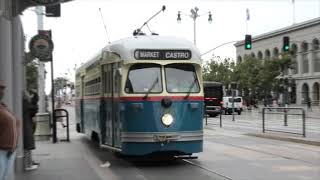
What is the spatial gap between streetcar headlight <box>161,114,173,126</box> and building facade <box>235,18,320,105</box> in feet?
236

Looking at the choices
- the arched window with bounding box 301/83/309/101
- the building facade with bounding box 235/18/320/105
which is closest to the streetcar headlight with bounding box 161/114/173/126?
the building facade with bounding box 235/18/320/105

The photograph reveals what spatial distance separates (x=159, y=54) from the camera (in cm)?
1427

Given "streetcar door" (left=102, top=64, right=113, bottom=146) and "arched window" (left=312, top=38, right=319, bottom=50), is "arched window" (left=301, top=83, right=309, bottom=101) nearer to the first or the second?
"arched window" (left=312, top=38, right=319, bottom=50)

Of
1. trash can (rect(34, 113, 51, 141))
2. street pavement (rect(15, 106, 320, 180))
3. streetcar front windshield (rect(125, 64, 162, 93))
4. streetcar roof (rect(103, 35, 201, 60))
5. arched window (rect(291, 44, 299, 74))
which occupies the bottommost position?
street pavement (rect(15, 106, 320, 180))

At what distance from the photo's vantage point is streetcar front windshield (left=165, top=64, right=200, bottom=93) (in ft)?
46.6

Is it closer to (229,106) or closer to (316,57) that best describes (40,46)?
(229,106)

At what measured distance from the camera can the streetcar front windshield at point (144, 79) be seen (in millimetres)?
14023

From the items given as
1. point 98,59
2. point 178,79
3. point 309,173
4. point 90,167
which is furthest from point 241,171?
point 98,59

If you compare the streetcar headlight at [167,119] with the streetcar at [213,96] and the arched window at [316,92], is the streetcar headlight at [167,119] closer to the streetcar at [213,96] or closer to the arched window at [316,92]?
the streetcar at [213,96]

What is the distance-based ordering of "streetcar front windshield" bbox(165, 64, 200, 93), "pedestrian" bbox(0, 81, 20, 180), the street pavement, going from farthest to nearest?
"streetcar front windshield" bbox(165, 64, 200, 93) < the street pavement < "pedestrian" bbox(0, 81, 20, 180)

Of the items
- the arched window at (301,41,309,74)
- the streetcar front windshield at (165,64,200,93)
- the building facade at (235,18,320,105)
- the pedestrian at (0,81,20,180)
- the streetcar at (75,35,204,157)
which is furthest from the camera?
the arched window at (301,41,309,74)

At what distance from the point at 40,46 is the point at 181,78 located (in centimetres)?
451

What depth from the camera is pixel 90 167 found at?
14188 mm

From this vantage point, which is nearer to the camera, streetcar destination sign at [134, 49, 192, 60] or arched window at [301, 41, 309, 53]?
streetcar destination sign at [134, 49, 192, 60]
